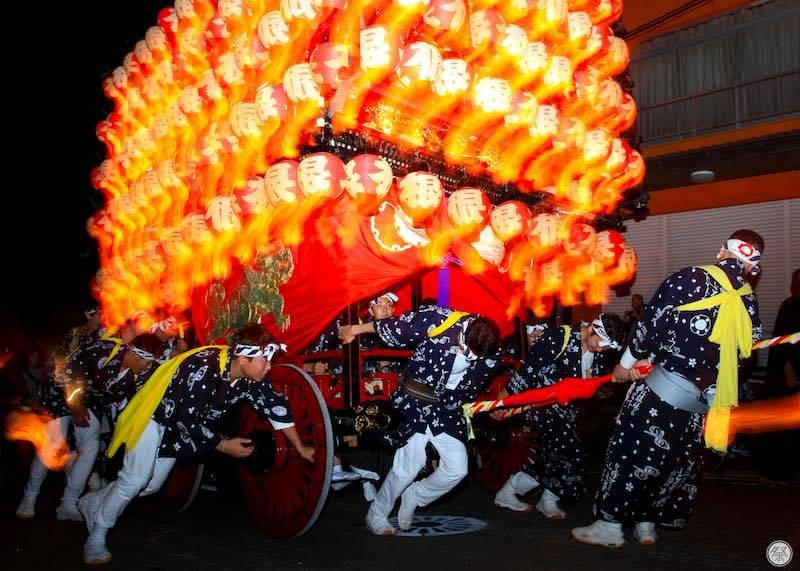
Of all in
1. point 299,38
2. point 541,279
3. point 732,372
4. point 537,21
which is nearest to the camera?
point 732,372

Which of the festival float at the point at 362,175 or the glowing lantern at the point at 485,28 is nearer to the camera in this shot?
the festival float at the point at 362,175

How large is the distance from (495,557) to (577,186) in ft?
13.7

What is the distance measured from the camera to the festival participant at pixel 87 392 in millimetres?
5203

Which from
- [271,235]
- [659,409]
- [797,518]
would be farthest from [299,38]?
[797,518]

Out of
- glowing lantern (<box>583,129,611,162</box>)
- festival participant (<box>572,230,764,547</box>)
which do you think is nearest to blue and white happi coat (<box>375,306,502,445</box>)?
festival participant (<box>572,230,764,547</box>)

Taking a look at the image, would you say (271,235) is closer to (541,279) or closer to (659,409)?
(541,279)

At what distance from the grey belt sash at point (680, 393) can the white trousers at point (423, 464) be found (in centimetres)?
129

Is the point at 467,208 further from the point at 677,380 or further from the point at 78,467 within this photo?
the point at 78,467

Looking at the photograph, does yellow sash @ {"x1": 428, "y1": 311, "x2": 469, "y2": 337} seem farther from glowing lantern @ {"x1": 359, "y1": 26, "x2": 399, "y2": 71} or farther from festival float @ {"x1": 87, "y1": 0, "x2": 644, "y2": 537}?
glowing lantern @ {"x1": 359, "y1": 26, "x2": 399, "y2": 71}

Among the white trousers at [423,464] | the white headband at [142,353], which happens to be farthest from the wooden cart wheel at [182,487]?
the white trousers at [423,464]

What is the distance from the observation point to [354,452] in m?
5.16

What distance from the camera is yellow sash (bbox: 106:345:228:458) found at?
411 cm

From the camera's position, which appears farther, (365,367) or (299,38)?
(365,367)

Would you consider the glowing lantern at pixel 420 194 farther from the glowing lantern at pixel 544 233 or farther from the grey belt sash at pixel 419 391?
the grey belt sash at pixel 419 391
